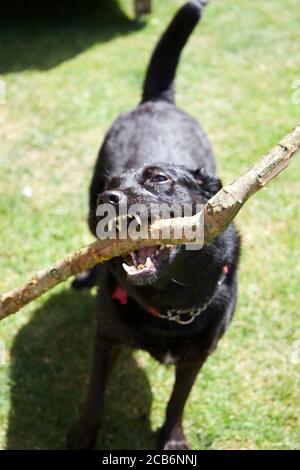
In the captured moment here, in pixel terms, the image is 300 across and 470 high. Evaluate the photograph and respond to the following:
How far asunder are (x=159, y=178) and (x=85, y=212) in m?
1.78

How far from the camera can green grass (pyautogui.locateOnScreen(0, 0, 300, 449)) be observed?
309 centimetres

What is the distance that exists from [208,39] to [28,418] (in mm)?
4989

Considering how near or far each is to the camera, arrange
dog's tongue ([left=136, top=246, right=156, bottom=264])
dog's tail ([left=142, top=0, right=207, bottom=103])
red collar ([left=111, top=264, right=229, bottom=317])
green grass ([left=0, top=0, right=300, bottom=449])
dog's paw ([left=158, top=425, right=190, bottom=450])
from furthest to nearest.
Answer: dog's tail ([left=142, top=0, right=207, bottom=103])
green grass ([left=0, top=0, right=300, bottom=449])
dog's paw ([left=158, top=425, right=190, bottom=450])
red collar ([left=111, top=264, right=229, bottom=317])
dog's tongue ([left=136, top=246, right=156, bottom=264])

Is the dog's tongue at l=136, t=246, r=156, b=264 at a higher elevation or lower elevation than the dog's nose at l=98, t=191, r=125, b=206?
lower

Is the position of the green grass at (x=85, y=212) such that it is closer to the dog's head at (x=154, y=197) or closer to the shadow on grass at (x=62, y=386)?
the shadow on grass at (x=62, y=386)

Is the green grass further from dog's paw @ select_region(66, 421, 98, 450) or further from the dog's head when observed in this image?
the dog's head

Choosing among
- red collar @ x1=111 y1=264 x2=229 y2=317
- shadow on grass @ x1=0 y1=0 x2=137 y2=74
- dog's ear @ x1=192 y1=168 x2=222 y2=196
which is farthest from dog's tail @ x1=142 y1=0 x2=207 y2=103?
shadow on grass @ x1=0 y1=0 x2=137 y2=74

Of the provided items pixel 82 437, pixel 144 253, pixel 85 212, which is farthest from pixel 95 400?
pixel 85 212

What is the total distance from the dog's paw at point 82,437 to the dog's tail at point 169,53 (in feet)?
6.73

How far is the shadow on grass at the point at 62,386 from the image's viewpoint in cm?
294

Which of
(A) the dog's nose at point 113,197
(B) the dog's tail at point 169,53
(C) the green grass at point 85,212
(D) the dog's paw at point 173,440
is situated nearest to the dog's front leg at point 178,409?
(D) the dog's paw at point 173,440
